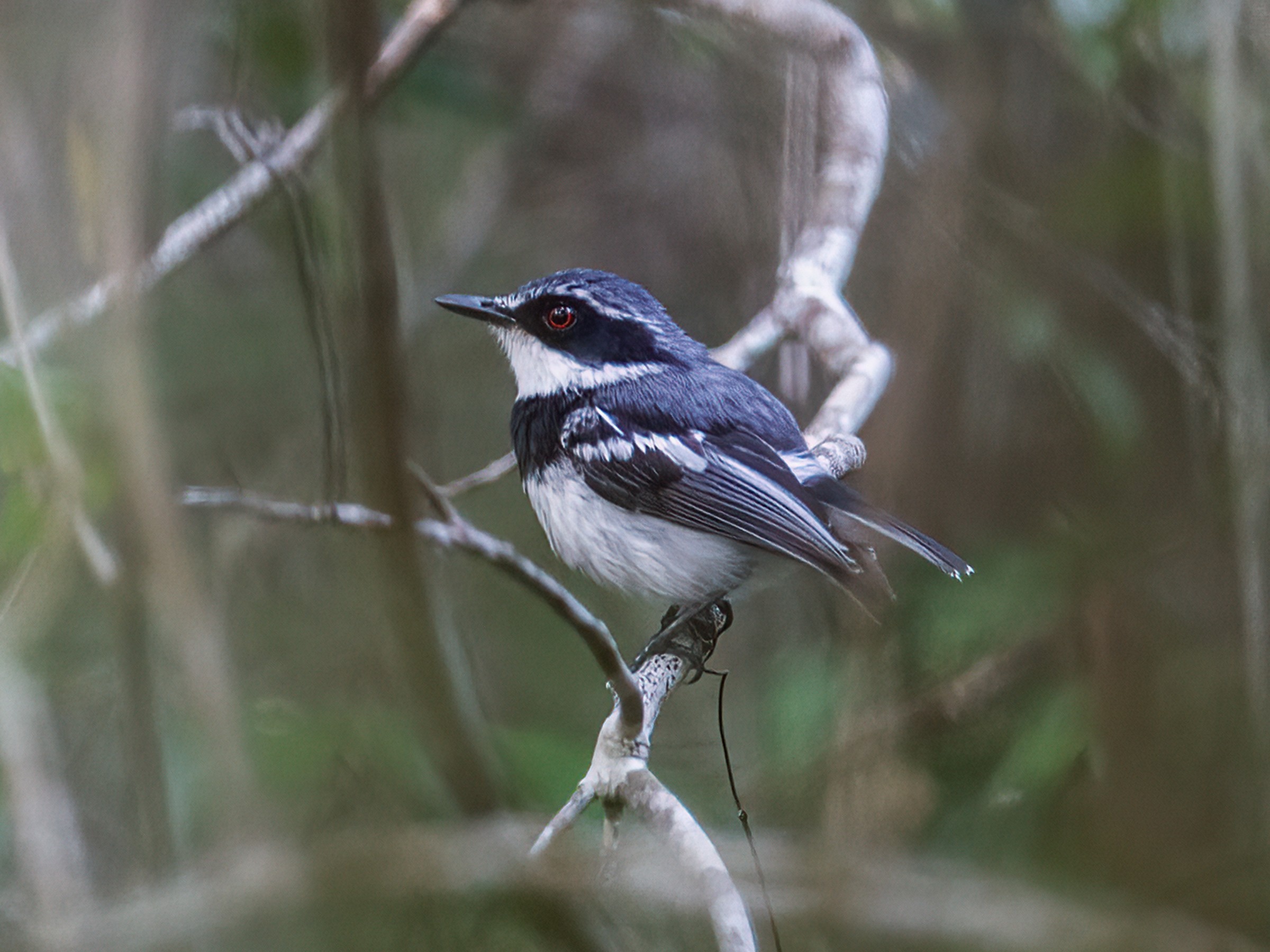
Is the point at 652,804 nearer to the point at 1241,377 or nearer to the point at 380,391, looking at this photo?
the point at 380,391

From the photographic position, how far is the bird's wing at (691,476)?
1228 millimetres

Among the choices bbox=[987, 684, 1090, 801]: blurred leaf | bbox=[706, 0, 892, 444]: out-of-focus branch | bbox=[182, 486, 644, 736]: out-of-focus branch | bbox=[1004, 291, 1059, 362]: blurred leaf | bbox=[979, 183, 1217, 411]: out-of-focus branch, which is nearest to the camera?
bbox=[182, 486, 644, 736]: out-of-focus branch

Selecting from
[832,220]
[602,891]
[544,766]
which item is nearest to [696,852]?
[602,891]

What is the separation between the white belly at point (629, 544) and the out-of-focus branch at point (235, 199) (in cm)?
Answer: 47

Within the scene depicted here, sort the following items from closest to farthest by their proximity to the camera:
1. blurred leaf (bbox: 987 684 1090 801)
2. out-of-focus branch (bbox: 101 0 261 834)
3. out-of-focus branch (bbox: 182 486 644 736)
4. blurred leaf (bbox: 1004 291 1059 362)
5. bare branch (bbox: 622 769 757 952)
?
bare branch (bbox: 622 769 757 952) → out-of-focus branch (bbox: 182 486 644 736) → out-of-focus branch (bbox: 101 0 261 834) → blurred leaf (bbox: 987 684 1090 801) → blurred leaf (bbox: 1004 291 1059 362)

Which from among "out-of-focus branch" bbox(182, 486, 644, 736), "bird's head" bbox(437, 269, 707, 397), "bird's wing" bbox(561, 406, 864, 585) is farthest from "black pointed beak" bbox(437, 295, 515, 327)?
"out-of-focus branch" bbox(182, 486, 644, 736)

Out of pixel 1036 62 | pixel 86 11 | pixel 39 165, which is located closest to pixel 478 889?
pixel 39 165

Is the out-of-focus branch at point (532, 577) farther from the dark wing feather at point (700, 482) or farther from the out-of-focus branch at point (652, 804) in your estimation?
the dark wing feather at point (700, 482)

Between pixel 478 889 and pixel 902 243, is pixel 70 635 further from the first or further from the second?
pixel 902 243

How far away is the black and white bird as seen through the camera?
4.14 feet

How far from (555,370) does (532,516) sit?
0.18m

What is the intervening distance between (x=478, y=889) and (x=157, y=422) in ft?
2.20

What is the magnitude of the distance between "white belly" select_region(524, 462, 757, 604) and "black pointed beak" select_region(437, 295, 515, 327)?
182 millimetres

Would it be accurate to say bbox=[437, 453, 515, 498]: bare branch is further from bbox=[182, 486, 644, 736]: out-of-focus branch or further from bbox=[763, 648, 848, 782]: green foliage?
bbox=[763, 648, 848, 782]: green foliage
